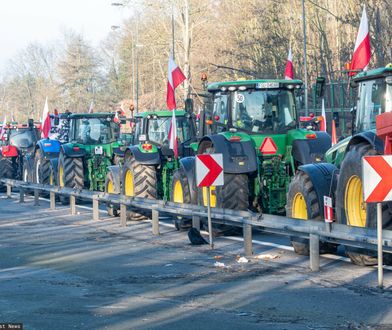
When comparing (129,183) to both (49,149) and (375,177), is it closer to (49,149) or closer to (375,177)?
(49,149)

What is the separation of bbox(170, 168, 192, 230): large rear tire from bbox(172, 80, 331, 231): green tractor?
443 millimetres

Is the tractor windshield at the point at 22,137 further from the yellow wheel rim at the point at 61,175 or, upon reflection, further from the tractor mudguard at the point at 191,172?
the tractor mudguard at the point at 191,172

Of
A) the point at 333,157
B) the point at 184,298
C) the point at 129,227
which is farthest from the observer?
the point at 129,227

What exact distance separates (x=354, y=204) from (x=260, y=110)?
4.74 meters

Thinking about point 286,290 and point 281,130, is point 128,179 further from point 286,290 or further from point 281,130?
point 286,290

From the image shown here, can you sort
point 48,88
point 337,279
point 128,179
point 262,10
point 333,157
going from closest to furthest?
point 337,279 → point 333,157 → point 128,179 → point 262,10 → point 48,88

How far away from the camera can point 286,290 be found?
1055 cm

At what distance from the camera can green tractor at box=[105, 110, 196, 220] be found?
67.7ft

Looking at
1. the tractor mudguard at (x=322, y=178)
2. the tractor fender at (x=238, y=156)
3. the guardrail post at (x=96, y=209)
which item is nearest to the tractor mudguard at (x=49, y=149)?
the guardrail post at (x=96, y=209)

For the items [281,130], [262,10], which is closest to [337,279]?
→ [281,130]

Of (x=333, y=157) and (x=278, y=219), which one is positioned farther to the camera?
(x=333, y=157)

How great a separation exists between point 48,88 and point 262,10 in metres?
57.5

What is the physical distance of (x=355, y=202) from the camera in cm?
1238

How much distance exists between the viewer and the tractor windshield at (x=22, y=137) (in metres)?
34.8
